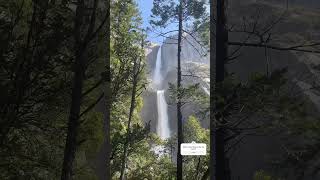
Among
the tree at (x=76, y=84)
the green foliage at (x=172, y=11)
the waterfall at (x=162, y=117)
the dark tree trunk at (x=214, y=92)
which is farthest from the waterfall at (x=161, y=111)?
the tree at (x=76, y=84)

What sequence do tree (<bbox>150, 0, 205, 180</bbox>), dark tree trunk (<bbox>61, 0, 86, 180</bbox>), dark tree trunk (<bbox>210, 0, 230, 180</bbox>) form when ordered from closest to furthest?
dark tree trunk (<bbox>61, 0, 86, 180</bbox>), dark tree trunk (<bbox>210, 0, 230, 180</bbox>), tree (<bbox>150, 0, 205, 180</bbox>)

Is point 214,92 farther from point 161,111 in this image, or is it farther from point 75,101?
point 161,111

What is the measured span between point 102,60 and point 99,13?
2.78 feet

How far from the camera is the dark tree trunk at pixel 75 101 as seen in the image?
170 inches

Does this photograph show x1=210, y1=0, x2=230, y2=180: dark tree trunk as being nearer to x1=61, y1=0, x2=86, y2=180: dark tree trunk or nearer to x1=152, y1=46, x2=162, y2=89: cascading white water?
x1=61, y1=0, x2=86, y2=180: dark tree trunk

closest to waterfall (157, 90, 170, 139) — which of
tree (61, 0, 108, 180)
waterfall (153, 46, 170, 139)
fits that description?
waterfall (153, 46, 170, 139)

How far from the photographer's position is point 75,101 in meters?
4.48

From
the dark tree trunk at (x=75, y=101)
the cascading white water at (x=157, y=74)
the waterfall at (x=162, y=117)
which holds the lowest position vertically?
the dark tree trunk at (x=75, y=101)

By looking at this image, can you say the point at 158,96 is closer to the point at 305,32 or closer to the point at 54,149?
the point at 305,32

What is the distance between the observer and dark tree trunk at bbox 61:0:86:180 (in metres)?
4.32

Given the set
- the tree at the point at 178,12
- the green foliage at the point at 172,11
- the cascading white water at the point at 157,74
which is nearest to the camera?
the tree at the point at 178,12

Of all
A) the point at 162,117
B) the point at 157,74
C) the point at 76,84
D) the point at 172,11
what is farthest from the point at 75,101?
the point at 157,74

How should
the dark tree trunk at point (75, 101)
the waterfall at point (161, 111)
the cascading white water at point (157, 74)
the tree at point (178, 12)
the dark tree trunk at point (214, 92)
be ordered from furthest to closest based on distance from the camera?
the cascading white water at point (157, 74), the waterfall at point (161, 111), the tree at point (178, 12), the dark tree trunk at point (214, 92), the dark tree trunk at point (75, 101)

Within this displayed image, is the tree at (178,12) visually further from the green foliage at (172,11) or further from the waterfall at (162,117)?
the waterfall at (162,117)
